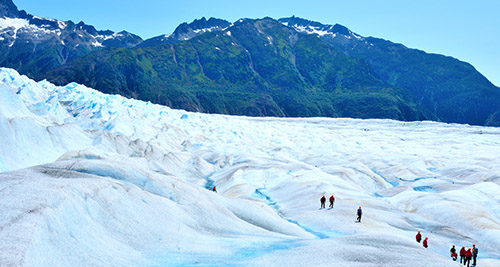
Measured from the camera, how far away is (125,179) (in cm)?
2344

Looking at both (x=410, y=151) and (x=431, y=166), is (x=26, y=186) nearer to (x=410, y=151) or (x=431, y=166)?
(x=431, y=166)

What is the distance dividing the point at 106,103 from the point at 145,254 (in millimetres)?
76677

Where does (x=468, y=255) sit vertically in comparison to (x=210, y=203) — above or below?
below

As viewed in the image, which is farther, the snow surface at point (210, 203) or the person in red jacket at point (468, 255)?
the person in red jacket at point (468, 255)

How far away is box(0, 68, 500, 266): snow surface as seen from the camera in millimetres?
15273

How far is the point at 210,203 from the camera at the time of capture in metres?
24.4

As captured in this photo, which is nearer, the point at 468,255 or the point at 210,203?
the point at 468,255

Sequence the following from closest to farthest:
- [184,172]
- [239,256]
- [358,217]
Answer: [239,256]
[358,217]
[184,172]

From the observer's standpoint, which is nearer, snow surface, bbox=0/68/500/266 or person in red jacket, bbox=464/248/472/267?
snow surface, bbox=0/68/500/266

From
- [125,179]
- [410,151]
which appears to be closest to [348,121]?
[410,151]

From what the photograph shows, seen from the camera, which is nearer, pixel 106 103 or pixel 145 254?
pixel 145 254

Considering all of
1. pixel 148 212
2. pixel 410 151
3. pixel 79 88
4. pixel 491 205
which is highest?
pixel 79 88

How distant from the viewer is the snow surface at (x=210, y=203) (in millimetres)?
15273

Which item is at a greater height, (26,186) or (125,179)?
(125,179)
